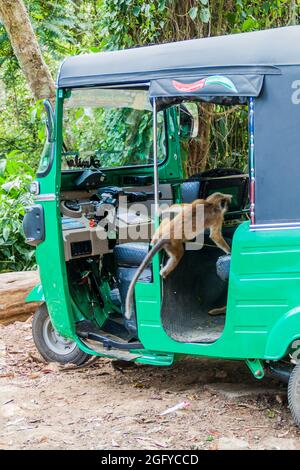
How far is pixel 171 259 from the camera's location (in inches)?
185

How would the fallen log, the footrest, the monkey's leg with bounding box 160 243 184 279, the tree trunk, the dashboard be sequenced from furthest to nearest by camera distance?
1. the tree trunk
2. the fallen log
3. the dashboard
4. the footrest
5. the monkey's leg with bounding box 160 243 184 279

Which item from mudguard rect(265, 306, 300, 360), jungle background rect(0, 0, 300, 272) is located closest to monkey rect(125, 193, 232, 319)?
mudguard rect(265, 306, 300, 360)

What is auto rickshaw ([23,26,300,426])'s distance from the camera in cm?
415

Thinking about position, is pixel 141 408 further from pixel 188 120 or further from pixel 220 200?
pixel 188 120

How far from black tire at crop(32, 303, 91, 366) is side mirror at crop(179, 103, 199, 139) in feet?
7.06

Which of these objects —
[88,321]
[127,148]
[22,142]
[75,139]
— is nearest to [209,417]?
[88,321]

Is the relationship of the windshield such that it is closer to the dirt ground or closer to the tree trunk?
the tree trunk

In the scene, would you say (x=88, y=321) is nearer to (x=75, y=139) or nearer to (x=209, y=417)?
(x=209, y=417)

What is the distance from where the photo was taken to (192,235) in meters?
4.80

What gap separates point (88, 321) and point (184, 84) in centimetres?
224

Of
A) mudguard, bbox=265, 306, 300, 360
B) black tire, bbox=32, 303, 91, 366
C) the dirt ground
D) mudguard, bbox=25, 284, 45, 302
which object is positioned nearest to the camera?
mudguard, bbox=265, 306, 300, 360

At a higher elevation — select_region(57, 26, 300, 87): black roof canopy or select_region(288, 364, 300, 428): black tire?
select_region(57, 26, 300, 87): black roof canopy

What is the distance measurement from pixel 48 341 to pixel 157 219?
6.64 ft

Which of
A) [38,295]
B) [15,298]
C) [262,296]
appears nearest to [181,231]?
[262,296]
